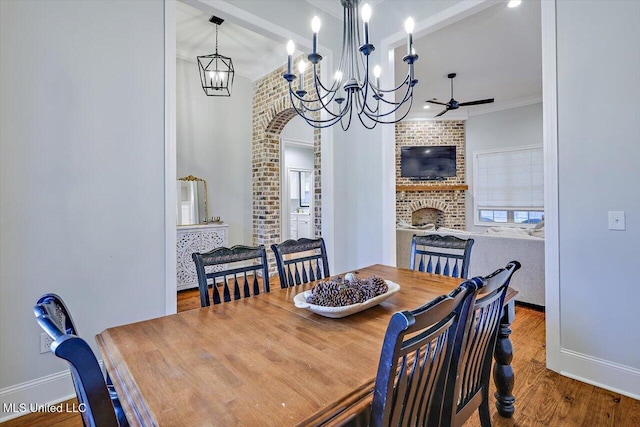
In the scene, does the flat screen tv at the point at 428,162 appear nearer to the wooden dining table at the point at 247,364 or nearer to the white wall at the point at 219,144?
the white wall at the point at 219,144

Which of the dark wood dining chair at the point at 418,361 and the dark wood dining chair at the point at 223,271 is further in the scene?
the dark wood dining chair at the point at 223,271

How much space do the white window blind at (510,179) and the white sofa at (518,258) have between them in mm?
3719

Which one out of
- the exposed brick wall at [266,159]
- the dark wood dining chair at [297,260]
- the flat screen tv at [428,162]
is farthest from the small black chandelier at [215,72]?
the flat screen tv at [428,162]

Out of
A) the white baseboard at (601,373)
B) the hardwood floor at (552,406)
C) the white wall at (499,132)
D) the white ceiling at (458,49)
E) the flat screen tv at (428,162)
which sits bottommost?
the hardwood floor at (552,406)

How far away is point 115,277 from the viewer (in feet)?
6.78

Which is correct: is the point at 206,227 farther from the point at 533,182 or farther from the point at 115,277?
the point at 533,182

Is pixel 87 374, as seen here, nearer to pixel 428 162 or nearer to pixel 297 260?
pixel 297 260

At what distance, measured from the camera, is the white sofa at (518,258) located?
3260 mm

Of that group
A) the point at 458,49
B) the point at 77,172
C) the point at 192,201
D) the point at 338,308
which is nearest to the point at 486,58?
the point at 458,49

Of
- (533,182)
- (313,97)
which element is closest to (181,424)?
(313,97)

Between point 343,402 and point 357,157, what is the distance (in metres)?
2.89

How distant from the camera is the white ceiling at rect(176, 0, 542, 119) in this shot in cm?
349

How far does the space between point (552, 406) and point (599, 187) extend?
1348mm

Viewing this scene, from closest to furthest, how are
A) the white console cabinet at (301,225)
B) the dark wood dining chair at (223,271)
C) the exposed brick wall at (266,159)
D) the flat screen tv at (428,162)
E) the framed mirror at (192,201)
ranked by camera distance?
the dark wood dining chair at (223,271)
the framed mirror at (192,201)
the exposed brick wall at (266,159)
the flat screen tv at (428,162)
the white console cabinet at (301,225)
